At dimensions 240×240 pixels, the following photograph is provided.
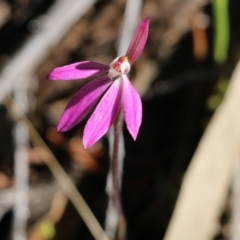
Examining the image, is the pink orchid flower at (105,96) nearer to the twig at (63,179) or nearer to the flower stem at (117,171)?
the flower stem at (117,171)

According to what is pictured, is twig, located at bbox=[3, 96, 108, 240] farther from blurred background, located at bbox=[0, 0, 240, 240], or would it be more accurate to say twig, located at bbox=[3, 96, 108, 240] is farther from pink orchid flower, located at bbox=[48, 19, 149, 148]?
pink orchid flower, located at bbox=[48, 19, 149, 148]

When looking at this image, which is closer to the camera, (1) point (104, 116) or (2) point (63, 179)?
(1) point (104, 116)

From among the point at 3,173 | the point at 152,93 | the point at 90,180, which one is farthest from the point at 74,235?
the point at 152,93

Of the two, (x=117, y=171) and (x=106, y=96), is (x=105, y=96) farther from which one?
(x=117, y=171)

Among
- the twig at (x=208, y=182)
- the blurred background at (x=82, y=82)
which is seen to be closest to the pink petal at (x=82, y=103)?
the twig at (x=208, y=182)

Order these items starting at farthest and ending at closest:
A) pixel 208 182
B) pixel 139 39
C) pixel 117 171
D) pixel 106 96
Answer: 1. pixel 208 182
2. pixel 117 171
3. pixel 106 96
4. pixel 139 39

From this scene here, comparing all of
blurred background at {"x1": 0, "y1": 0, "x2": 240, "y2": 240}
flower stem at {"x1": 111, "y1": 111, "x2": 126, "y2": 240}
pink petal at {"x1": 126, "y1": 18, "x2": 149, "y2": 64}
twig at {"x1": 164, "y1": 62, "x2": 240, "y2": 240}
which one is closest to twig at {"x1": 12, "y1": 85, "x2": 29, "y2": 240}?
blurred background at {"x1": 0, "y1": 0, "x2": 240, "y2": 240}

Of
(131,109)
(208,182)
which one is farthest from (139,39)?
(208,182)
